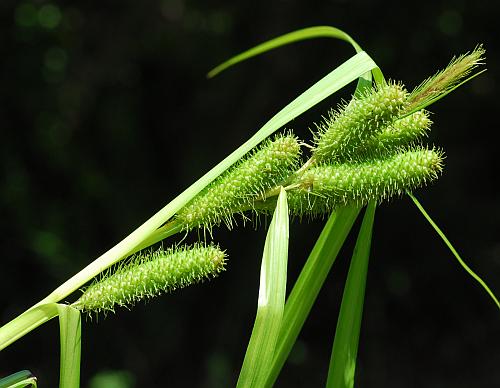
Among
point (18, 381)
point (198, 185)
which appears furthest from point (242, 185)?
point (18, 381)

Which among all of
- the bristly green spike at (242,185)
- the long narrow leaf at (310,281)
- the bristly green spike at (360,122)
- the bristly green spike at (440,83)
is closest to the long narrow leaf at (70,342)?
the bristly green spike at (242,185)

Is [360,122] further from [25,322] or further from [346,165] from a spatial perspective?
[25,322]

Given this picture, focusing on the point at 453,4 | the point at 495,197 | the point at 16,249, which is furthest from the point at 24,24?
the point at 495,197

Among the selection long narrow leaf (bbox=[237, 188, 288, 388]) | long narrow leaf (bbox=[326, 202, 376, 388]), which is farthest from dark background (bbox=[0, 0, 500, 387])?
long narrow leaf (bbox=[237, 188, 288, 388])

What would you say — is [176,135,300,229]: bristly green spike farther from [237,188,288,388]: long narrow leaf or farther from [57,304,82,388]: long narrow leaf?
[57,304,82,388]: long narrow leaf

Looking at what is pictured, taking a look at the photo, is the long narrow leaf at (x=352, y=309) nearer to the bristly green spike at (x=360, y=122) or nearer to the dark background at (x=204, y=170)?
the bristly green spike at (x=360, y=122)

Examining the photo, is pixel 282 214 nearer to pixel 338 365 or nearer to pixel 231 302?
pixel 338 365
